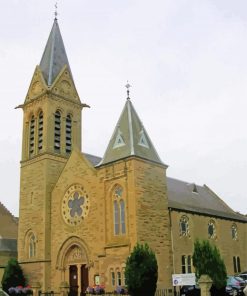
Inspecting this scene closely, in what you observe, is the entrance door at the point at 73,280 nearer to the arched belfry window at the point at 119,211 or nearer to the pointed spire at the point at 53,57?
the arched belfry window at the point at 119,211

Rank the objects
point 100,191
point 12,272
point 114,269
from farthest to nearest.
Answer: point 12,272 < point 100,191 < point 114,269

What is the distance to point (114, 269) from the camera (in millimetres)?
35469

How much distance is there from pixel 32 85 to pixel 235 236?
87.5 feet

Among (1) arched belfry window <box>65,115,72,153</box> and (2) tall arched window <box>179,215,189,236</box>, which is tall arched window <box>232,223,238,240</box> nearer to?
(2) tall arched window <box>179,215,189,236</box>

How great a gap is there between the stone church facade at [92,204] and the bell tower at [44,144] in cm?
10

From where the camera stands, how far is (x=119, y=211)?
36812 millimetres

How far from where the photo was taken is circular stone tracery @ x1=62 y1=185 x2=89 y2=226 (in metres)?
40.2

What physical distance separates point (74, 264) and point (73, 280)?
1520 mm

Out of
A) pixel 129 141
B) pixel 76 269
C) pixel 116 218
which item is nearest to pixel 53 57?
pixel 129 141

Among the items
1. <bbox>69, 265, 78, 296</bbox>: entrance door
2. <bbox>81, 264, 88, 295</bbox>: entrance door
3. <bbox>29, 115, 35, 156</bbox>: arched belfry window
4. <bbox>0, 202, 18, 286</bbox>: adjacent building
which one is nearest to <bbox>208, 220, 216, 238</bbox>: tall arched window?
<bbox>81, 264, 88, 295</bbox>: entrance door

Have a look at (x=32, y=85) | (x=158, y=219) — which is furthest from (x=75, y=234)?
(x=32, y=85)

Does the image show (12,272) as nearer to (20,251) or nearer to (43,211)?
(20,251)

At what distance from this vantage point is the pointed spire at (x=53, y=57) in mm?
48941

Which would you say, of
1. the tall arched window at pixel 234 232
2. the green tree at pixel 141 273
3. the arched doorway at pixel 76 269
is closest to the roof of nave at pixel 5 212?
the arched doorway at pixel 76 269
